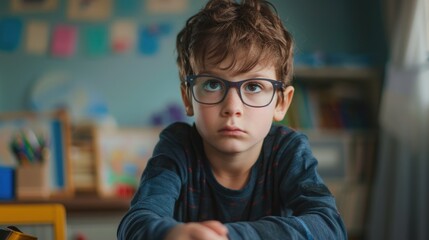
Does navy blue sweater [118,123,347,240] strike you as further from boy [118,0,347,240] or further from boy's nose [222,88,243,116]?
boy's nose [222,88,243,116]

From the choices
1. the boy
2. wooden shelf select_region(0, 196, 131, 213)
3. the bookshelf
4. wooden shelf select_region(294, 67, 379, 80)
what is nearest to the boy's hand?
the boy

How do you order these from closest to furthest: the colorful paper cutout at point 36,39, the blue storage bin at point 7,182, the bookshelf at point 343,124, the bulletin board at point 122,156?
the blue storage bin at point 7,182, the bulletin board at point 122,156, the bookshelf at point 343,124, the colorful paper cutout at point 36,39

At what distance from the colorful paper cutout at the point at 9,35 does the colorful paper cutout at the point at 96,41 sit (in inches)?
15.3

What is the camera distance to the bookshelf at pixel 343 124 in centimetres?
312

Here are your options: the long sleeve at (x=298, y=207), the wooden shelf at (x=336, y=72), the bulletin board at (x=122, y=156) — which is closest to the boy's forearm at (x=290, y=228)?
the long sleeve at (x=298, y=207)

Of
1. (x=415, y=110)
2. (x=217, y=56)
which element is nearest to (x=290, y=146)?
(x=217, y=56)

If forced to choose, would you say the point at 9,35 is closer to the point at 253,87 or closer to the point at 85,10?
the point at 85,10

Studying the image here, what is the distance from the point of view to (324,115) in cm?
330

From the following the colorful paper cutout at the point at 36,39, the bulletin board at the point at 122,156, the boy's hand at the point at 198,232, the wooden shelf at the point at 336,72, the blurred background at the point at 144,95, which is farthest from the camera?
the colorful paper cutout at the point at 36,39

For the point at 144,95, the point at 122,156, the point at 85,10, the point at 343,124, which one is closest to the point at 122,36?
the point at 85,10

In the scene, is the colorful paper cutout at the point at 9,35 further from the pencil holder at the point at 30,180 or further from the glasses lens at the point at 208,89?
the glasses lens at the point at 208,89

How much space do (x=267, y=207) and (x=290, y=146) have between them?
13cm

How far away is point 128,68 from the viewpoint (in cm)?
340

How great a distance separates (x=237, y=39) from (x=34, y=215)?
51 cm
